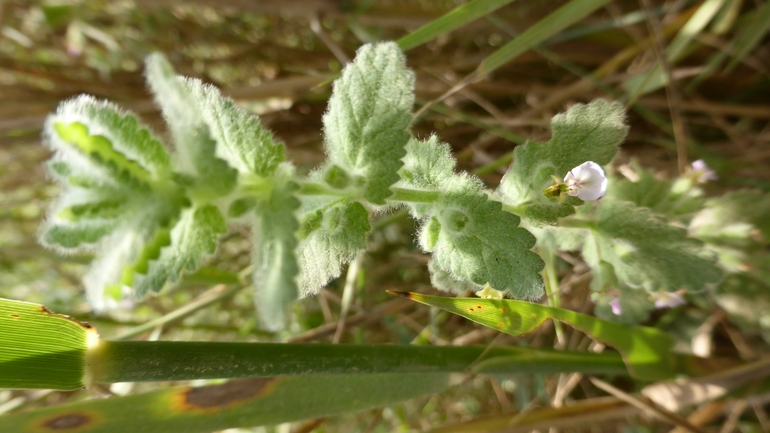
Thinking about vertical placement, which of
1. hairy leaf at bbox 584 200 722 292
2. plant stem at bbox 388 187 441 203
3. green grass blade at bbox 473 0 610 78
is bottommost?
hairy leaf at bbox 584 200 722 292

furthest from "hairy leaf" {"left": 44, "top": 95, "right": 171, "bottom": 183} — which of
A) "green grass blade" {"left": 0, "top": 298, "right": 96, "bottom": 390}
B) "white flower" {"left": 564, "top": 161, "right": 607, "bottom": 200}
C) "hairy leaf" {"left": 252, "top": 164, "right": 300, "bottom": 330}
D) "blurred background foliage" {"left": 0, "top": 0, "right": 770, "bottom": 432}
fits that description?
"blurred background foliage" {"left": 0, "top": 0, "right": 770, "bottom": 432}

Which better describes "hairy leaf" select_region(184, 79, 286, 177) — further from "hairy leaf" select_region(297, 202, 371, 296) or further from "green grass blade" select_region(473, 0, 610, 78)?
"green grass blade" select_region(473, 0, 610, 78)

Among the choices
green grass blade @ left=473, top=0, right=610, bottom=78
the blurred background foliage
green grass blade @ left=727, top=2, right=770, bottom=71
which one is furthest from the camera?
the blurred background foliage

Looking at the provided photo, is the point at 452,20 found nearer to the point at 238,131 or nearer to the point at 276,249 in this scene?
the point at 238,131

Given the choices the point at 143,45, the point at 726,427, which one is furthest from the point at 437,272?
the point at 143,45

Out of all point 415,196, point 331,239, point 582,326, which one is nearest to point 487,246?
point 415,196

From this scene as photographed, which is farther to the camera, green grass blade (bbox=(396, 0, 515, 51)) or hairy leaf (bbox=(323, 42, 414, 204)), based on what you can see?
green grass blade (bbox=(396, 0, 515, 51))
